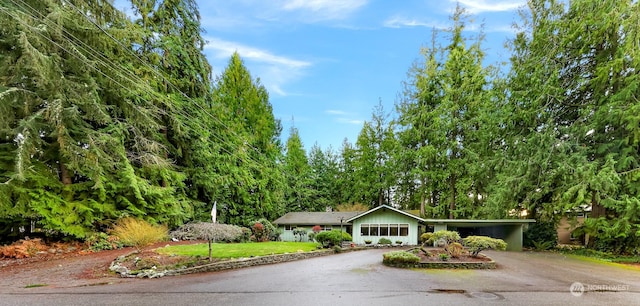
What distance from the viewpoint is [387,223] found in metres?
22.9

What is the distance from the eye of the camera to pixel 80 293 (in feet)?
21.2

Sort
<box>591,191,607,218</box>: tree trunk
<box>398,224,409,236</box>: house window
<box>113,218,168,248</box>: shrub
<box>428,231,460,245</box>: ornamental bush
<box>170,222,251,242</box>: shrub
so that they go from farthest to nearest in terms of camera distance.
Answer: <box>398,224,409,236</box>: house window → <box>591,191,607,218</box>: tree trunk → <box>170,222,251,242</box>: shrub → <box>428,231,460,245</box>: ornamental bush → <box>113,218,168,248</box>: shrub

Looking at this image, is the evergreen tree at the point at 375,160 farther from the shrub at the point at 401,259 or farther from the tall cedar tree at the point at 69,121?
the tall cedar tree at the point at 69,121

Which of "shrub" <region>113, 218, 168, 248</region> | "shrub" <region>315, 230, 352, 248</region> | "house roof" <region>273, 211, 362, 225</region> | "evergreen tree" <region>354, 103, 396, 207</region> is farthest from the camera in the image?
"evergreen tree" <region>354, 103, 396, 207</region>

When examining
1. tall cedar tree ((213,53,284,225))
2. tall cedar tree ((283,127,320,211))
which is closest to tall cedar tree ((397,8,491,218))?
tall cedar tree ((283,127,320,211))

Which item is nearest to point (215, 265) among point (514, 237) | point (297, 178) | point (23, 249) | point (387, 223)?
point (23, 249)

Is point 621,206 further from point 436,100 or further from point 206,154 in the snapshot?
point 206,154

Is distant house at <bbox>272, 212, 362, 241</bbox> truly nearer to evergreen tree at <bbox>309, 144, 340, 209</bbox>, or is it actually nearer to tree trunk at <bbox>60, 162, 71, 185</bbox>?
evergreen tree at <bbox>309, 144, 340, 209</bbox>

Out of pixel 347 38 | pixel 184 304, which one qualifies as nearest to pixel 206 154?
pixel 347 38

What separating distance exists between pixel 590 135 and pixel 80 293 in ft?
80.1

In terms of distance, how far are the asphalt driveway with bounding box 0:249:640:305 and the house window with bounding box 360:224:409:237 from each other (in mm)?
13056

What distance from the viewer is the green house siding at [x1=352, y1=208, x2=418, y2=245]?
73.7ft

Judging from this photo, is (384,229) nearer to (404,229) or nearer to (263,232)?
(404,229)

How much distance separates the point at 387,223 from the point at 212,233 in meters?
13.2
